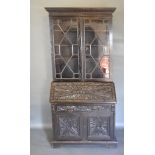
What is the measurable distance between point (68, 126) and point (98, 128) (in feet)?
1.43

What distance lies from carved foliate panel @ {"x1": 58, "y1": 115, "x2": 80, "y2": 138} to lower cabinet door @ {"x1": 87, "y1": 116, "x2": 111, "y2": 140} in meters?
0.17

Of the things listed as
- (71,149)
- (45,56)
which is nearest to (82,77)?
(45,56)

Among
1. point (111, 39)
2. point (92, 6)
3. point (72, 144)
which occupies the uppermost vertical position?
point (92, 6)

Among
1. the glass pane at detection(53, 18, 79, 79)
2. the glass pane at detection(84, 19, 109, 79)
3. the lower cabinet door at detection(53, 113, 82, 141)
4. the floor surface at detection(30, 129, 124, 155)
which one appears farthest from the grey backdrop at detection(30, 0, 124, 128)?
the lower cabinet door at detection(53, 113, 82, 141)

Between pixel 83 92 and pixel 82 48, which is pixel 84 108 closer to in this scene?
pixel 83 92

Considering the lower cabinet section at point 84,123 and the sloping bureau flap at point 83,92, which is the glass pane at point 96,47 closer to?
the sloping bureau flap at point 83,92

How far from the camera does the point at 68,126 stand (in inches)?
150

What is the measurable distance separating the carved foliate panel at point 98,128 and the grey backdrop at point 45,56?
3.25 feet

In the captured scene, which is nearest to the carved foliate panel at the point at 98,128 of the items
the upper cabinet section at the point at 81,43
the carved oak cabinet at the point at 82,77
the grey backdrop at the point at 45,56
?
the carved oak cabinet at the point at 82,77

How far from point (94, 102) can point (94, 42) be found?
40.0 inches

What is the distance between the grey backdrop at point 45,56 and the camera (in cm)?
452
